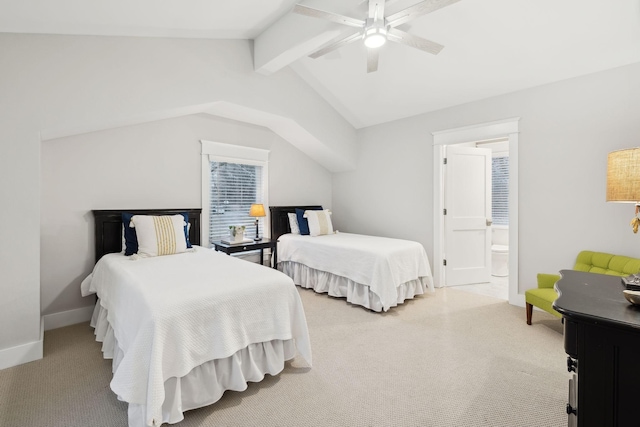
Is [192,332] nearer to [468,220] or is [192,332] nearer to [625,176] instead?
[625,176]

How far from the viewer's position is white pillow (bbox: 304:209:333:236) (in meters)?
4.73

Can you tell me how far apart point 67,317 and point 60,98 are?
214cm

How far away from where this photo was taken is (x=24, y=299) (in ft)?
8.04

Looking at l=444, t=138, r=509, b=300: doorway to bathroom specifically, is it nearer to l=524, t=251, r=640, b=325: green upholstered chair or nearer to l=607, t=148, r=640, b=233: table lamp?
l=524, t=251, r=640, b=325: green upholstered chair

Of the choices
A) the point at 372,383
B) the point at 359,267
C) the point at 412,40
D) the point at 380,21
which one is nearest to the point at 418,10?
the point at 380,21

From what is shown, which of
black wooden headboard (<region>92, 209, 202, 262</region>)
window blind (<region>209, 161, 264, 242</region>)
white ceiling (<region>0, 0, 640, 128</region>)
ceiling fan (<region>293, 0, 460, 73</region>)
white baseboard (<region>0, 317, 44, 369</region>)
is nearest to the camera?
ceiling fan (<region>293, 0, 460, 73</region>)

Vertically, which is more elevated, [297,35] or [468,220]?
[297,35]

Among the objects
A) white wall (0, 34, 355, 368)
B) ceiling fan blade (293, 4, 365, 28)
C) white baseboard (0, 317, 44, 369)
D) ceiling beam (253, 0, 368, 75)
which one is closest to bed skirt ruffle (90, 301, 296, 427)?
white baseboard (0, 317, 44, 369)

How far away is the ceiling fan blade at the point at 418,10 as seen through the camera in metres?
2.05

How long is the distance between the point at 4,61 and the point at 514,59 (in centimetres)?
452

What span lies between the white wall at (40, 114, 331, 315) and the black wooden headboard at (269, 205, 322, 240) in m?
1.16

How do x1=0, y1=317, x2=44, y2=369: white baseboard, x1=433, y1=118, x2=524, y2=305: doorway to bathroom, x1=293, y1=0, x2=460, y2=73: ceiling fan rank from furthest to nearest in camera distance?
x1=433, y1=118, x2=524, y2=305: doorway to bathroom, x1=0, y1=317, x2=44, y2=369: white baseboard, x1=293, y1=0, x2=460, y2=73: ceiling fan

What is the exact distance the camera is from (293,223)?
4949mm

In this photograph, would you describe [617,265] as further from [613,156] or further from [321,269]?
[321,269]
